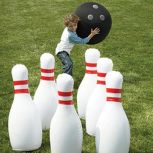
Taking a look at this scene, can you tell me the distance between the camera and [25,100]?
179 inches

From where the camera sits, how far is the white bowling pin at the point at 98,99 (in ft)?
15.7

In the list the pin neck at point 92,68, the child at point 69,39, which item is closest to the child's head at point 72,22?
the child at point 69,39

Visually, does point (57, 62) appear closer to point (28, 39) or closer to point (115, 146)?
point (28, 39)

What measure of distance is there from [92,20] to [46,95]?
1692mm

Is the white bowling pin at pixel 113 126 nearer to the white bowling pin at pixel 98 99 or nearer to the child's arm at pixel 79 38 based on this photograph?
the white bowling pin at pixel 98 99

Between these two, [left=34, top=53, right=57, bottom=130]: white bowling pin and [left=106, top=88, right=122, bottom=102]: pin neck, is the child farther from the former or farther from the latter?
[left=106, top=88, right=122, bottom=102]: pin neck

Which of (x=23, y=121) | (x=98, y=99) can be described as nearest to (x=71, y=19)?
(x=98, y=99)

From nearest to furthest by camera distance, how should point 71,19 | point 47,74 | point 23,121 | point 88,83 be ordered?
point 23,121
point 47,74
point 88,83
point 71,19

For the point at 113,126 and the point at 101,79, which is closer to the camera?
the point at 113,126

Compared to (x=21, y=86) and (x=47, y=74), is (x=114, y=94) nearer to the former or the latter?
(x=21, y=86)

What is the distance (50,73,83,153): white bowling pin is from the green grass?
35 cm

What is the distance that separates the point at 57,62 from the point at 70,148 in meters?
3.88

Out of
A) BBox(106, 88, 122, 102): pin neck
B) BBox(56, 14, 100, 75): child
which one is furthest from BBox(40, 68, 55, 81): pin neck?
BBox(56, 14, 100, 75): child

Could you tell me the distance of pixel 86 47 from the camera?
906 cm
